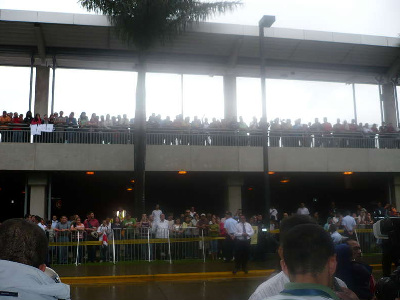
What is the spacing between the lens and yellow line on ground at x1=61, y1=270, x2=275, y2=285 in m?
13.1

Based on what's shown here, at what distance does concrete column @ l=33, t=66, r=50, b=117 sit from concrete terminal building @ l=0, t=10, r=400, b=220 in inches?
2.0

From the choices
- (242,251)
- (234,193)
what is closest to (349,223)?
(242,251)

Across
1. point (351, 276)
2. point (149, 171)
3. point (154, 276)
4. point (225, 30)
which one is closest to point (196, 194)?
point (149, 171)

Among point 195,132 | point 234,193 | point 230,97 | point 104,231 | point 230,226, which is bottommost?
point 104,231

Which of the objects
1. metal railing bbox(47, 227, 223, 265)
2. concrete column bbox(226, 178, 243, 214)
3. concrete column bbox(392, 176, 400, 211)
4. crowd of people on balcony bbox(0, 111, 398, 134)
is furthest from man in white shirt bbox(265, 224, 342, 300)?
concrete column bbox(392, 176, 400, 211)

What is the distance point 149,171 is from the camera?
21.9 meters

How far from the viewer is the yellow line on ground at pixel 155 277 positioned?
517 inches

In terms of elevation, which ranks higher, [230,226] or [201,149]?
[201,149]

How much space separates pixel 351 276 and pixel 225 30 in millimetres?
20086

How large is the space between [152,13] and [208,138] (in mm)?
6605

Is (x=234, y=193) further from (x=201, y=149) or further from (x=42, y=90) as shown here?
(x=42, y=90)

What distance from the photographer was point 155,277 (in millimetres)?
13641

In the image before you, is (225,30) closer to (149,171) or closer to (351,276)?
(149,171)

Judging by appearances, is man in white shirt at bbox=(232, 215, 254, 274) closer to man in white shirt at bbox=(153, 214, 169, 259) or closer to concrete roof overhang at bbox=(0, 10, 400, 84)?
man in white shirt at bbox=(153, 214, 169, 259)
